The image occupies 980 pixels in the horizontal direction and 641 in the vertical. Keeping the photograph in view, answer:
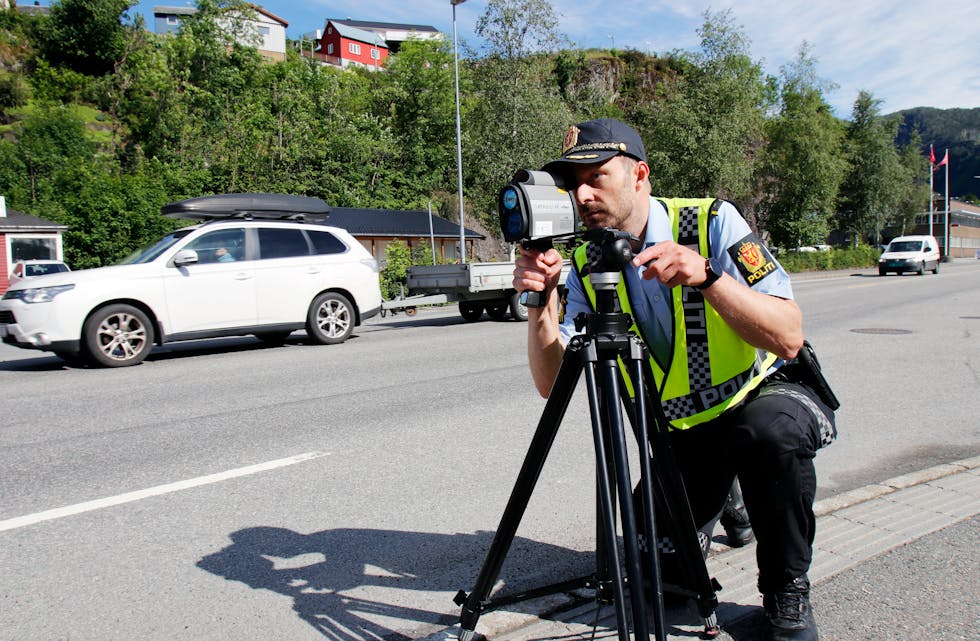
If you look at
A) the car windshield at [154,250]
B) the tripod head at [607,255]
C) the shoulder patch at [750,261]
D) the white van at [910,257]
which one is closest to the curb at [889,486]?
the shoulder patch at [750,261]

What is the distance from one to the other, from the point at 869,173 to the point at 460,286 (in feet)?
176

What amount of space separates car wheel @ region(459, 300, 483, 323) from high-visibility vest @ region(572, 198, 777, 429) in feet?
38.9

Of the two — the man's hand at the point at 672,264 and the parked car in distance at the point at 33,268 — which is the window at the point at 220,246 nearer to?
the man's hand at the point at 672,264

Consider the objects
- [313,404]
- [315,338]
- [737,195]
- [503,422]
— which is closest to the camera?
[503,422]

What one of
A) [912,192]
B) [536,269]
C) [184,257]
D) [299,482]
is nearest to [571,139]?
[536,269]

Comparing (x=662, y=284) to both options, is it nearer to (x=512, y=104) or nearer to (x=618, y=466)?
(x=618, y=466)

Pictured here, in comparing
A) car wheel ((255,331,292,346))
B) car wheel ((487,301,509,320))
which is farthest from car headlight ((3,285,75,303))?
car wheel ((487,301,509,320))

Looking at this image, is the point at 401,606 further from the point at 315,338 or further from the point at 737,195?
the point at 737,195

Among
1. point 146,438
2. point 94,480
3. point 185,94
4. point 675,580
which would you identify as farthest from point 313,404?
point 185,94

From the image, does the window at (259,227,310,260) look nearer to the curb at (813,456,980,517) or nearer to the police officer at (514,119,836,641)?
the curb at (813,456,980,517)

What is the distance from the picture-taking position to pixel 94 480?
4477 millimetres

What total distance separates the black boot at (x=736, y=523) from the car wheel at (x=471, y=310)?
11193 mm

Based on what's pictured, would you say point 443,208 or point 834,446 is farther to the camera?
point 443,208

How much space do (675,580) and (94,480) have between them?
11.3 feet
